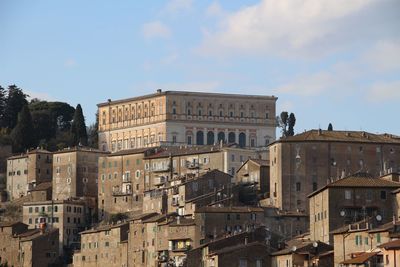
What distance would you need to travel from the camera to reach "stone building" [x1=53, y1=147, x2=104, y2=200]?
125250mm

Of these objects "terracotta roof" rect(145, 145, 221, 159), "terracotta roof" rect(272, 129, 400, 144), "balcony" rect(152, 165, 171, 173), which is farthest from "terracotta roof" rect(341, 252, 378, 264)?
"balcony" rect(152, 165, 171, 173)

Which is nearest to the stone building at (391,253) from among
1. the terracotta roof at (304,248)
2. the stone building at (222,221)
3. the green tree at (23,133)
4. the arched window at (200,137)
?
the terracotta roof at (304,248)

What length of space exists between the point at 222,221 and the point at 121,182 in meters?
28.9

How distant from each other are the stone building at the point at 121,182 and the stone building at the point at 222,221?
2312cm

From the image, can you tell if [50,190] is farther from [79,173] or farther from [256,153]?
[256,153]

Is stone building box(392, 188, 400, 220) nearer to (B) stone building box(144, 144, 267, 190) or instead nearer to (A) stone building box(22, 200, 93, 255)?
(B) stone building box(144, 144, 267, 190)

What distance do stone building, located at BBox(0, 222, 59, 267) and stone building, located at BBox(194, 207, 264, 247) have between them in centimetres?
2239

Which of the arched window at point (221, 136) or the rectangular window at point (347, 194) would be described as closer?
the rectangular window at point (347, 194)

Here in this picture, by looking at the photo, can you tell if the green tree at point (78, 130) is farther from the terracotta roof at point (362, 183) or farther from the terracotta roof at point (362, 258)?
the terracotta roof at point (362, 258)

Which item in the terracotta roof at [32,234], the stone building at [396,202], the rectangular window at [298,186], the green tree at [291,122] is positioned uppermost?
the green tree at [291,122]

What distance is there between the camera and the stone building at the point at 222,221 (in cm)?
9444

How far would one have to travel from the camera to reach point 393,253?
66.3 meters

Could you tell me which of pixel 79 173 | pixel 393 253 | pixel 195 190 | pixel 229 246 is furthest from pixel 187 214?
pixel 393 253

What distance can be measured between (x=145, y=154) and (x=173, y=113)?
21.1 metres
